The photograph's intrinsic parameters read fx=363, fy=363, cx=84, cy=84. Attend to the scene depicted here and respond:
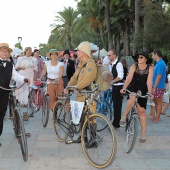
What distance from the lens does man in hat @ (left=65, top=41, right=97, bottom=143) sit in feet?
18.6

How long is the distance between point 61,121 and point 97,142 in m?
1.43

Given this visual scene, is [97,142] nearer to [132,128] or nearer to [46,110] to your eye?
[132,128]

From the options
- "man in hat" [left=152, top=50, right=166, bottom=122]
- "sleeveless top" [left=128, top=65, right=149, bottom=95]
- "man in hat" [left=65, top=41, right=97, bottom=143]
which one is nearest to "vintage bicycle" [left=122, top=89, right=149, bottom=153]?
"sleeveless top" [left=128, top=65, right=149, bottom=95]

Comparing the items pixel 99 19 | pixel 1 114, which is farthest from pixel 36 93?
pixel 99 19

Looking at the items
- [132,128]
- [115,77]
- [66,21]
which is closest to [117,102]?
[115,77]

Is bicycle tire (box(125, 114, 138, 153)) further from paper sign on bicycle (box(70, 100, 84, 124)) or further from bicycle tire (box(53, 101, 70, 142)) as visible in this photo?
bicycle tire (box(53, 101, 70, 142))

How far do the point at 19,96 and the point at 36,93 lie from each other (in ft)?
3.90

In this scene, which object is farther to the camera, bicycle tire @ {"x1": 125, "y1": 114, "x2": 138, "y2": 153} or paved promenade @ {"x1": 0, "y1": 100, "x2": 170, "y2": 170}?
bicycle tire @ {"x1": 125, "y1": 114, "x2": 138, "y2": 153}

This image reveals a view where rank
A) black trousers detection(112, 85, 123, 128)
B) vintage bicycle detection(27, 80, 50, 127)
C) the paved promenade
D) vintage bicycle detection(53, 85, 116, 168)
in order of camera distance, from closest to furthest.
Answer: vintage bicycle detection(53, 85, 116, 168) < the paved promenade < black trousers detection(112, 85, 123, 128) < vintage bicycle detection(27, 80, 50, 127)

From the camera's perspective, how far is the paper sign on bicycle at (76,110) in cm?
559

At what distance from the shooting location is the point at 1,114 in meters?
6.21

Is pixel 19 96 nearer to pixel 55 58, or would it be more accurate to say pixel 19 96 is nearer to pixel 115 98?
pixel 55 58

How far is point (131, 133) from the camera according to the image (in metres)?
5.90

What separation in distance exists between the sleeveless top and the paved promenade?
3.26 ft
